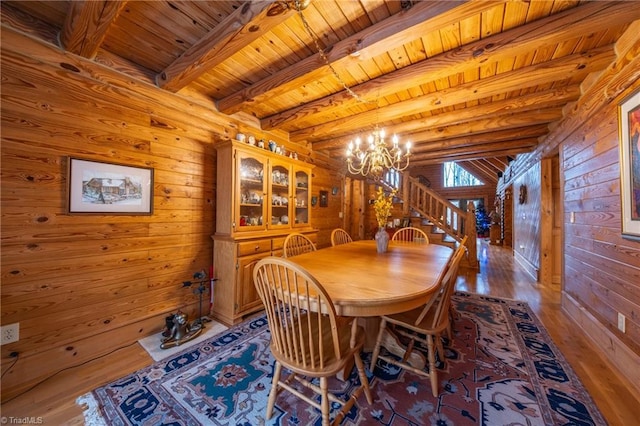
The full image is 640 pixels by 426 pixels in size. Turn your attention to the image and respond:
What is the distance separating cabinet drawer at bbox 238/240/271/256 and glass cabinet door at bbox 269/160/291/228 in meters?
0.29

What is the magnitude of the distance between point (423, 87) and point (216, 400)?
326 cm

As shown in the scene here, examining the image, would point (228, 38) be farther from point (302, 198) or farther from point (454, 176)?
point (454, 176)

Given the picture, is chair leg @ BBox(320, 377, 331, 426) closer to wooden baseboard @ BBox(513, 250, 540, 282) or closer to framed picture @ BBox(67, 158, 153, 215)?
framed picture @ BBox(67, 158, 153, 215)

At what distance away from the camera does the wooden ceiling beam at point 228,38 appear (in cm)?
135

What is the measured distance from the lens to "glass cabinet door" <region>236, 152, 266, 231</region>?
8.58ft

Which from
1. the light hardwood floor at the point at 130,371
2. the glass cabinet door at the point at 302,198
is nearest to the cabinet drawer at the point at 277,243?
the glass cabinet door at the point at 302,198

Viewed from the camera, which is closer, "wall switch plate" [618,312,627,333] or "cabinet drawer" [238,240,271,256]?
"wall switch plate" [618,312,627,333]

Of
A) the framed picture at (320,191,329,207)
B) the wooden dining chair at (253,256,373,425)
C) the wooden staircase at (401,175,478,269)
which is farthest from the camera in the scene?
the wooden staircase at (401,175,478,269)

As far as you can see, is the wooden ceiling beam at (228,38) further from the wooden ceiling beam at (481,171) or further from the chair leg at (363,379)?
the wooden ceiling beam at (481,171)

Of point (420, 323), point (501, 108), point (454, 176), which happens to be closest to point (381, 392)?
point (420, 323)

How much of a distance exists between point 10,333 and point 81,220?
817 millimetres

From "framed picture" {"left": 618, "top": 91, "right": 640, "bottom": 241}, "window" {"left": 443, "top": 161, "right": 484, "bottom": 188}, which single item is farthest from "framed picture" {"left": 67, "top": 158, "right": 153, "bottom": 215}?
"window" {"left": 443, "top": 161, "right": 484, "bottom": 188}

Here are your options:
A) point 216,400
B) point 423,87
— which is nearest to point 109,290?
point 216,400

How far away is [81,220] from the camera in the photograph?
1823mm
